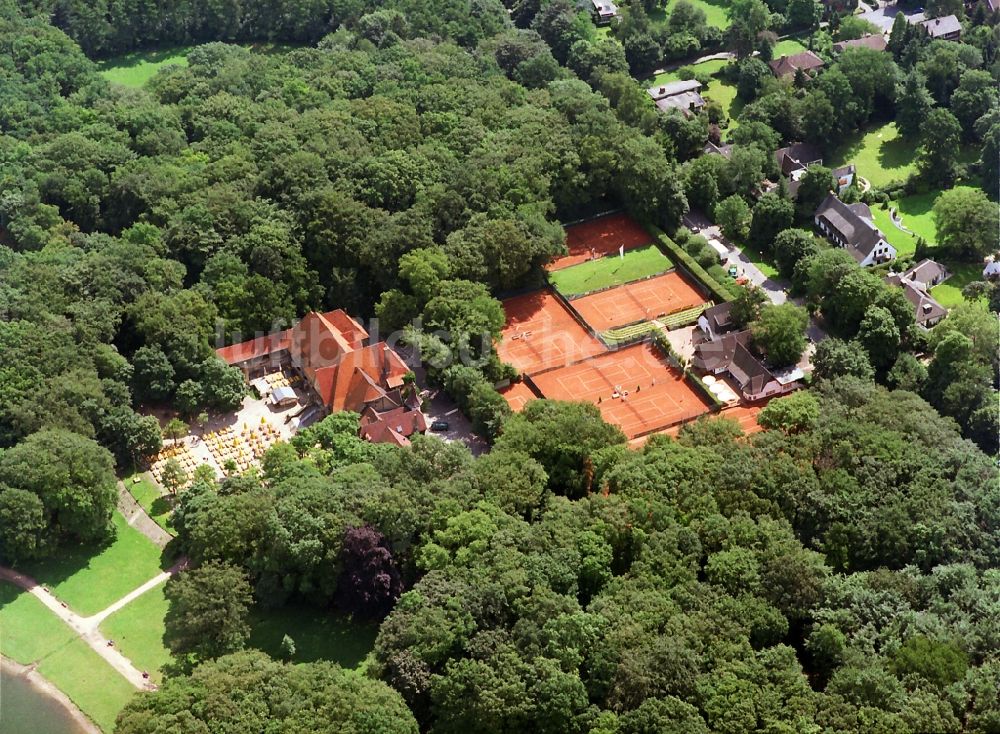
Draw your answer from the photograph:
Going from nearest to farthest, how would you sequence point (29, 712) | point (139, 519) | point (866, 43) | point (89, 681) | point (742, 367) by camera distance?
point (29, 712) < point (89, 681) < point (139, 519) < point (742, 367) < point (866, 43)

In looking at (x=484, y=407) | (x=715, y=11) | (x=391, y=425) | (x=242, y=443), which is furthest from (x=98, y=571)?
(x=715, y=11)

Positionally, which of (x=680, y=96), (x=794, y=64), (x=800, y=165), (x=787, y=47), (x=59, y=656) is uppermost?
(x=794, y=64)

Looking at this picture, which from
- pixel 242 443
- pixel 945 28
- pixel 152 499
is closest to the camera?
pixel 152 499

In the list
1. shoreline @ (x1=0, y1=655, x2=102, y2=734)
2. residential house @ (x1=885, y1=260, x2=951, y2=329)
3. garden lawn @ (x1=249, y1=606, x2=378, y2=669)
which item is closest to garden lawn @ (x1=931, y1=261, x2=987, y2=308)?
residential house @ (x1=885, y1=260, x2=951, y2=329)

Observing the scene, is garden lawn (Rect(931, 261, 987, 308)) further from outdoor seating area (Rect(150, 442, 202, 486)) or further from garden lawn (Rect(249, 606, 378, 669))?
outdoor seating area (Rect(150, 442, 202, 486))

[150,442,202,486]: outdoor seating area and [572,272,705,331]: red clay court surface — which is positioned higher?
[150,442,202,486]: outdoor seating area

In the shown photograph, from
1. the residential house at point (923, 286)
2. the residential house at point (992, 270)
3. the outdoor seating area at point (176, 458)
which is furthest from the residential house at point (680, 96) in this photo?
the outdoor seating area at point (176, 458)

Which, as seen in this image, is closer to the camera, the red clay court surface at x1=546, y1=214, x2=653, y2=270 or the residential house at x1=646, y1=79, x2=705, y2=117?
the red clay court surface at x1=546, y1=214, x2=653, y2=270

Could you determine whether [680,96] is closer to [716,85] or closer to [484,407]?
[716,85]

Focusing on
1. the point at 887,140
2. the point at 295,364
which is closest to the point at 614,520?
the point at 295,364
